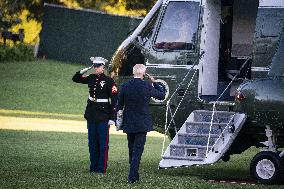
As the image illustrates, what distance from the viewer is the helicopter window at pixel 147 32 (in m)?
20.4

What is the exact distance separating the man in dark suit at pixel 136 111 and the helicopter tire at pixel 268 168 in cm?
189

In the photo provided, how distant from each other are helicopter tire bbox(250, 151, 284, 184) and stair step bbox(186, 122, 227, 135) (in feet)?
2.90

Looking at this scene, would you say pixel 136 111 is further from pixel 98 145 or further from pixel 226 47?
pixel 226 47

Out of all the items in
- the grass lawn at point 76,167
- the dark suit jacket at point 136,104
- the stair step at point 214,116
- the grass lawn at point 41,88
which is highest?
the dark suit jacket at point 136,104

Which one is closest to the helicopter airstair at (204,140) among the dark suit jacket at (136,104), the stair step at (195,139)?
the stair step at (195,139)

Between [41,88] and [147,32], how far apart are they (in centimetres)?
2432

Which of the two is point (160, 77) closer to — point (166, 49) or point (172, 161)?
point (166, 49)

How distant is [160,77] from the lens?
19719 mm

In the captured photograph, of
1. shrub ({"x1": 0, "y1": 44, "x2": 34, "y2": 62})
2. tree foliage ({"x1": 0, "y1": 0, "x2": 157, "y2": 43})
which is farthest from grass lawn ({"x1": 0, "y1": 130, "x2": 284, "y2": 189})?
tree foliage ({"x1": 0, "y1": 0, "x2": 157, "y2": 43})

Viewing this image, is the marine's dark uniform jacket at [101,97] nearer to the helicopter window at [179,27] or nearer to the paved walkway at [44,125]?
the helicopter window at [179,27]

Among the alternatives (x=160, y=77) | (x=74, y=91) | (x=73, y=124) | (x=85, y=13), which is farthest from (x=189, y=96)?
(x=85, y=13)

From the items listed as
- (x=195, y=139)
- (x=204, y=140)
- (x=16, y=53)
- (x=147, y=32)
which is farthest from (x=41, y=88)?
(x=204, y=140)

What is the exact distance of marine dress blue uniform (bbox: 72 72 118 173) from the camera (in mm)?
18750

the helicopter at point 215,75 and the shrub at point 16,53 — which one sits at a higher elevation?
the helicopter at point 215,75
